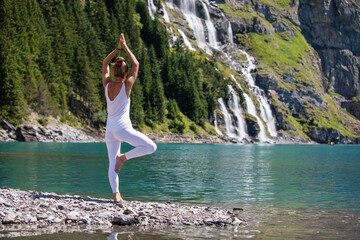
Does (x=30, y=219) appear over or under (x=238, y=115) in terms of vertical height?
over

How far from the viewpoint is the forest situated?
2803 inches

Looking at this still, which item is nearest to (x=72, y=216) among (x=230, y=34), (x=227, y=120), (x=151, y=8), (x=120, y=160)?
(x=120, y=160)

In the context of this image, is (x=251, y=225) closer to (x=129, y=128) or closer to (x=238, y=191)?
(x=129, y=128)

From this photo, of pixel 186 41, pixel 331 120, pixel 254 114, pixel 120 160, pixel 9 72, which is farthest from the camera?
pixel 331 120

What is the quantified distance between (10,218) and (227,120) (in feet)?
396

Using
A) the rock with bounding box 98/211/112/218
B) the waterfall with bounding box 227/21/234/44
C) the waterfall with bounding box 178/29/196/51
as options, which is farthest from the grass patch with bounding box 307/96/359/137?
the rock with bounding box 98/211/112/218

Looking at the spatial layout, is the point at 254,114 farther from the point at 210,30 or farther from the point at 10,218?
the point at 10,218

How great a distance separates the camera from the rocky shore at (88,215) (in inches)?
384

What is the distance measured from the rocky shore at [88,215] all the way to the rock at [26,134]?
55.9 m

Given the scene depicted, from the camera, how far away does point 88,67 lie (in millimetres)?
88625

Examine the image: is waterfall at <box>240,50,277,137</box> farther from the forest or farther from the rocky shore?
the rocky shore

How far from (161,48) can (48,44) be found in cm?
5401

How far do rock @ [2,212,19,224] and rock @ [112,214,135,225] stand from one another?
2.47 m

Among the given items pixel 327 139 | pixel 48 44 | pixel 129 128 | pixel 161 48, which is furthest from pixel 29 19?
pixel 327 139
